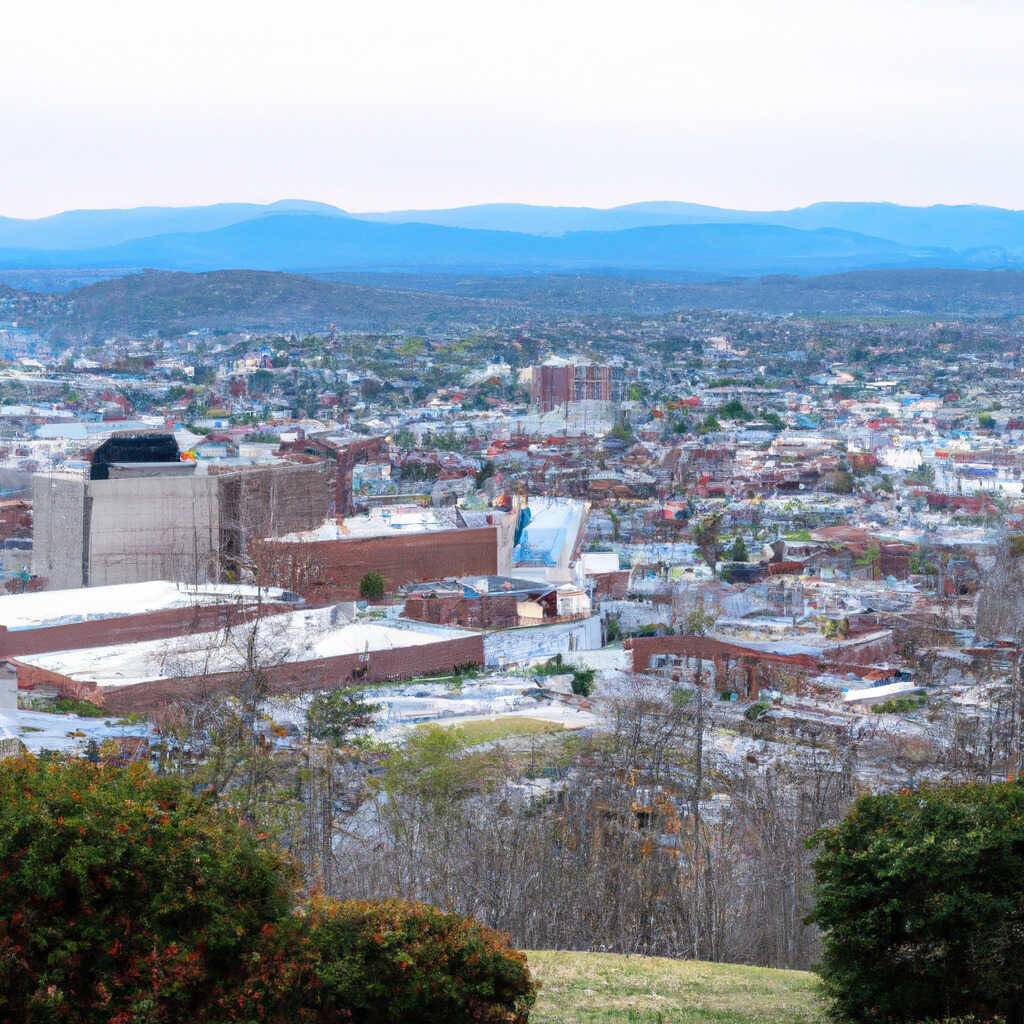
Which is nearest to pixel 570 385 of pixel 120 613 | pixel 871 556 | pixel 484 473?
pixel 484 473

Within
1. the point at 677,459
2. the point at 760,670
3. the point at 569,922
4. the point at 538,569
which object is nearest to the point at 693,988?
the point at 569,922

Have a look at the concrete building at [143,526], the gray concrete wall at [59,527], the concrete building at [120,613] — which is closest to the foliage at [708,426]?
the concrete building at [143,526]

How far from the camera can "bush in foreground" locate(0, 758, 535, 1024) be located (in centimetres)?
554

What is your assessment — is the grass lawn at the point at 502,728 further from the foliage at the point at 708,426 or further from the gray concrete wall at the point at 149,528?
the foliage at the point at 708,426

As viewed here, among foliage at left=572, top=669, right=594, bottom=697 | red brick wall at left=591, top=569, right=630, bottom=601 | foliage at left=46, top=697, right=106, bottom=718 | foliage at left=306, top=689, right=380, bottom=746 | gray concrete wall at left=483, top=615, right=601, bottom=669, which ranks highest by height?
foliage at left=306, top=689, right=380, bottom=746

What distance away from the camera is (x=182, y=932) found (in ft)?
18.8

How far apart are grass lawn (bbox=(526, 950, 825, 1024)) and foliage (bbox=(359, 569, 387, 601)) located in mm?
15528

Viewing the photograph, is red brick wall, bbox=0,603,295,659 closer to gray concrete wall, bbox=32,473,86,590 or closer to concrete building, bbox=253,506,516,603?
concrete building, bbox=253,506,516,603

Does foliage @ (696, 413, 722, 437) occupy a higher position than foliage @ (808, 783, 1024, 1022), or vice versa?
foliage @ (808, 783, 1024, 1022)

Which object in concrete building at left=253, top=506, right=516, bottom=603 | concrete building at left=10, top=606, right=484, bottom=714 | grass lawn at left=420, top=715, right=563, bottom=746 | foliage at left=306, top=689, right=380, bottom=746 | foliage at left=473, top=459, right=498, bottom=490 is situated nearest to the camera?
foliage at left=306, top=689, right=380, bottom=746

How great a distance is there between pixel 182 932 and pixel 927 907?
3.04m

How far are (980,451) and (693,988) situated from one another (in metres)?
42.5

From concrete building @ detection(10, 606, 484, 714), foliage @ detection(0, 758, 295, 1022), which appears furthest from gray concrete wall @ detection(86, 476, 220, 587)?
foliage @ detection(0, 758, 295, 1022)

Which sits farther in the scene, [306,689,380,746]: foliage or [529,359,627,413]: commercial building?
[529,359,627,413]: commercial building
